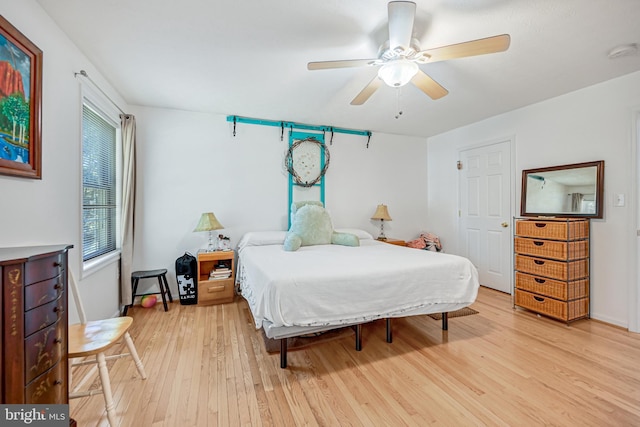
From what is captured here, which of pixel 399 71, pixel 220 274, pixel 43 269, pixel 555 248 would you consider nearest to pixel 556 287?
pixel 555 248

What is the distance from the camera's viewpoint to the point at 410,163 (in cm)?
471

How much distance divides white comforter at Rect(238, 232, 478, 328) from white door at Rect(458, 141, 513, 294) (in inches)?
67.7

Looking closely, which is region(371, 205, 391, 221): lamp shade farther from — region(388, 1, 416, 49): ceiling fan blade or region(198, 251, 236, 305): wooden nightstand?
region(388, 1, 416, 49): ceiling fan blade

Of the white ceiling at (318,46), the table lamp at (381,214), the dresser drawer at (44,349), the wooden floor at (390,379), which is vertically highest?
the white ceiling at (318,46)

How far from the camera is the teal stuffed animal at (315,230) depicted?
327 cm

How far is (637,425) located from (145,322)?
12.1ft

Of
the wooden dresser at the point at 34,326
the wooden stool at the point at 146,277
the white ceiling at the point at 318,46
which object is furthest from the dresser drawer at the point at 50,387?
the white ceiling at the point at 318,46

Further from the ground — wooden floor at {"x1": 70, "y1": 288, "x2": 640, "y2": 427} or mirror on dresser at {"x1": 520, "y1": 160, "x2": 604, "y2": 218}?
mirror on dresser at {"x1": 520, "y1": 160, "x2": 604, "y2": 218}

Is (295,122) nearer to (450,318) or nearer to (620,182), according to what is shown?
(450,318)

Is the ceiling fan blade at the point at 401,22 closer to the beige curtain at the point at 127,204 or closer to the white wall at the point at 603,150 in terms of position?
the white wall at the point at 603,150

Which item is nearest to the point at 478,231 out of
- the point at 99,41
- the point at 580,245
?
the point at 580,245

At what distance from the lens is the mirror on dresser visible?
269 cm

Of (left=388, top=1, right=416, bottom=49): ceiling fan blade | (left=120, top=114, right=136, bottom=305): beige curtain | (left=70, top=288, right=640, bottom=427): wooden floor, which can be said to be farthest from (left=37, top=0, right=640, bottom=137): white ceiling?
(left=70, top=288, right=640, bottom=427): wooden floor

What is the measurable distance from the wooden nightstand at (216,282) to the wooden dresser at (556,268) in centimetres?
338
